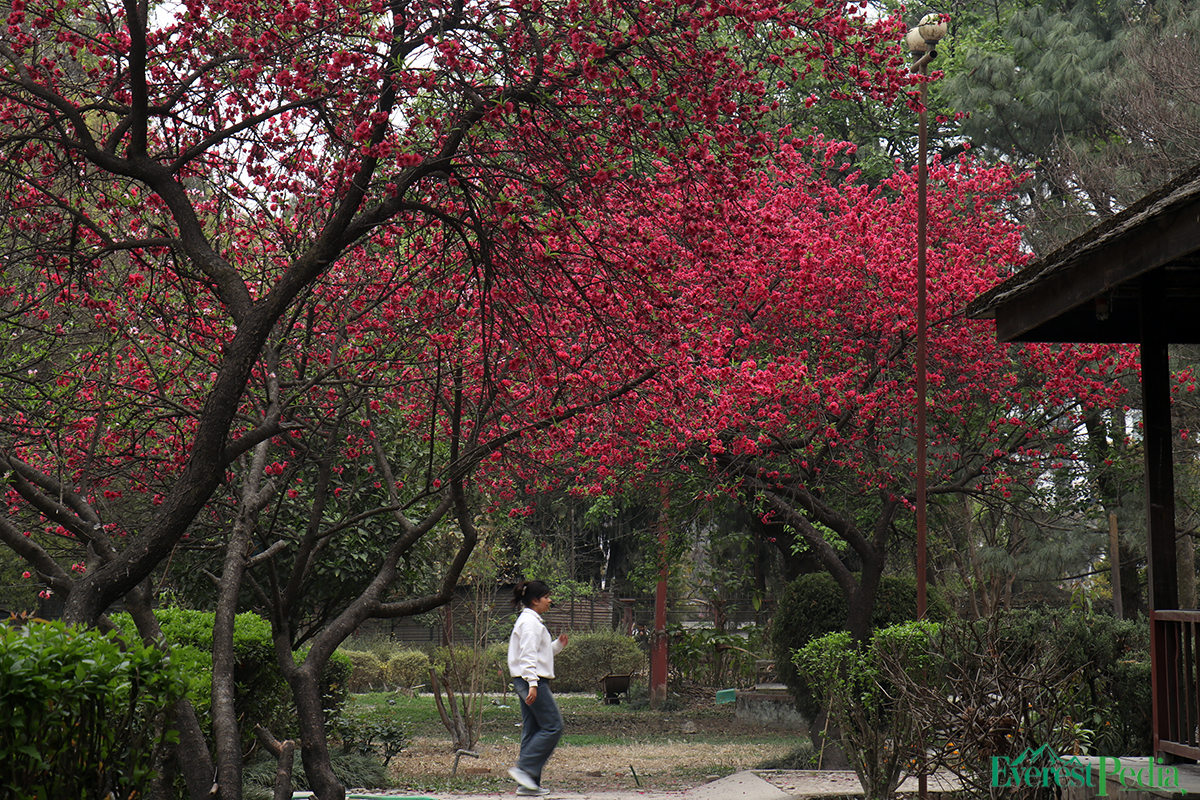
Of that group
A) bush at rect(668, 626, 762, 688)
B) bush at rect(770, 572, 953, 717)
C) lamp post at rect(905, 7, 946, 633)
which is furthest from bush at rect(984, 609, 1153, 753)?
bush at rect(668, 626, 762, 688)

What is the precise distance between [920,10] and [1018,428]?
18363 millimetres

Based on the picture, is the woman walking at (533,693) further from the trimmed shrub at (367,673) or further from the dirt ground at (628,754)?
the trimmed shrub at (367,673)

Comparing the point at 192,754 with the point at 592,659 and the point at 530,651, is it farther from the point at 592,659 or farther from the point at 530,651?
the point at 592,659

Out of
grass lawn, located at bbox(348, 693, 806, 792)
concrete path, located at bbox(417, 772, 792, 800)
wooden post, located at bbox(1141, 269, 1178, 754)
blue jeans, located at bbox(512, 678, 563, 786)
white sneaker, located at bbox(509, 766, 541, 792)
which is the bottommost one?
grass lawn, located at bbox(348, 693, 806, 792)

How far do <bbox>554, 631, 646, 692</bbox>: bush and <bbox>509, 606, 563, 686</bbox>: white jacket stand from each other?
14.7 m

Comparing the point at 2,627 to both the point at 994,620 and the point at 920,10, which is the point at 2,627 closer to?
the point at 994,620

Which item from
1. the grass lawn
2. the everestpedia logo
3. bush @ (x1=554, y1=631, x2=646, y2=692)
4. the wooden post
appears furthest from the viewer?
bush @ (x1=554, y1=631, x2=646, y2=692)

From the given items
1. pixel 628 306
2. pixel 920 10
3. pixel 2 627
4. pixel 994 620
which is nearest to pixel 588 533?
pixel 920 10

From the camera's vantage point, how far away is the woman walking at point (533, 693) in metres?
7.85

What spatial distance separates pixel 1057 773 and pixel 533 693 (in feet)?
11.6

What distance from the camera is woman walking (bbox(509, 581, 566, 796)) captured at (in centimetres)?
785

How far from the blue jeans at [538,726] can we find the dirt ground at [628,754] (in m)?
3.13

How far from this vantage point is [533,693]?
7.72 metres

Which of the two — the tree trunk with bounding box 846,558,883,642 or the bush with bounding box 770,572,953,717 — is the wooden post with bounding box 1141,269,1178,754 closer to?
the tree trunk with bounding box 846,558,883,642
